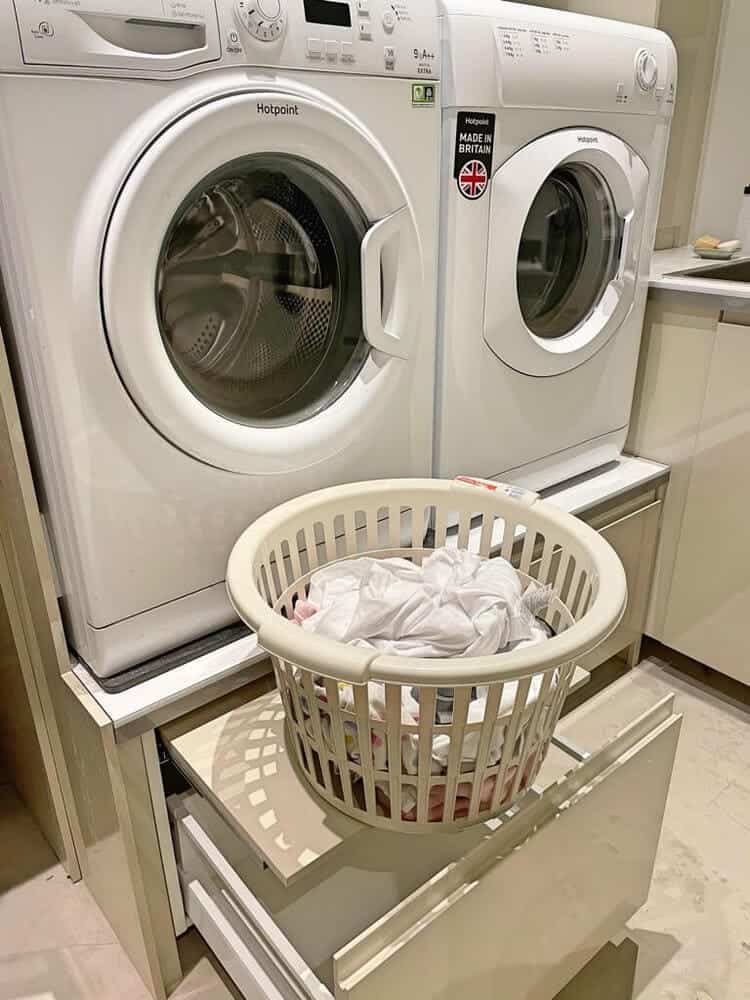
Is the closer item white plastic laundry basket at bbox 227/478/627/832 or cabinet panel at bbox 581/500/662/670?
white plastic laundry basket at bbox 227/478/627/832

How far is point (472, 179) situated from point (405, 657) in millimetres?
763

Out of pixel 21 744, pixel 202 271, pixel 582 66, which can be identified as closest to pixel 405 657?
pixel 202 271

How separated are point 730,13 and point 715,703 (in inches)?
67.5

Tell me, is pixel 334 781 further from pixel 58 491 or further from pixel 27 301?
pixel 27 301

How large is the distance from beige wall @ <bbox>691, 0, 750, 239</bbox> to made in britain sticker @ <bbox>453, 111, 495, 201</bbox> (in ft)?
4.12

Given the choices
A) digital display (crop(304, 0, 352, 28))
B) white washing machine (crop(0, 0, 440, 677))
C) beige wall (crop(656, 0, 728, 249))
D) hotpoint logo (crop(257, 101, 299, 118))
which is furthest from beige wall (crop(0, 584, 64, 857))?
beige wall (crop(656, 0, 728, 249))

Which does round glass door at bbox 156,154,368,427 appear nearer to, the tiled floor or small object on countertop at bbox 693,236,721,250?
the tiled floor

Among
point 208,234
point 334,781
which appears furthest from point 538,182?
point 334,781

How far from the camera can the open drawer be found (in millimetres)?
785

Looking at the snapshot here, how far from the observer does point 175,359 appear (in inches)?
39.3

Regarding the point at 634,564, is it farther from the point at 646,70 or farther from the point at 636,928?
the point at 646,70

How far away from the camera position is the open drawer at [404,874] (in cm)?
78

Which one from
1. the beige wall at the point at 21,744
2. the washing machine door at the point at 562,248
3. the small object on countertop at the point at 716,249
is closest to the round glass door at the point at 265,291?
the washing machine door at the point at 562,248

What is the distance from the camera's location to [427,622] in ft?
2.97
